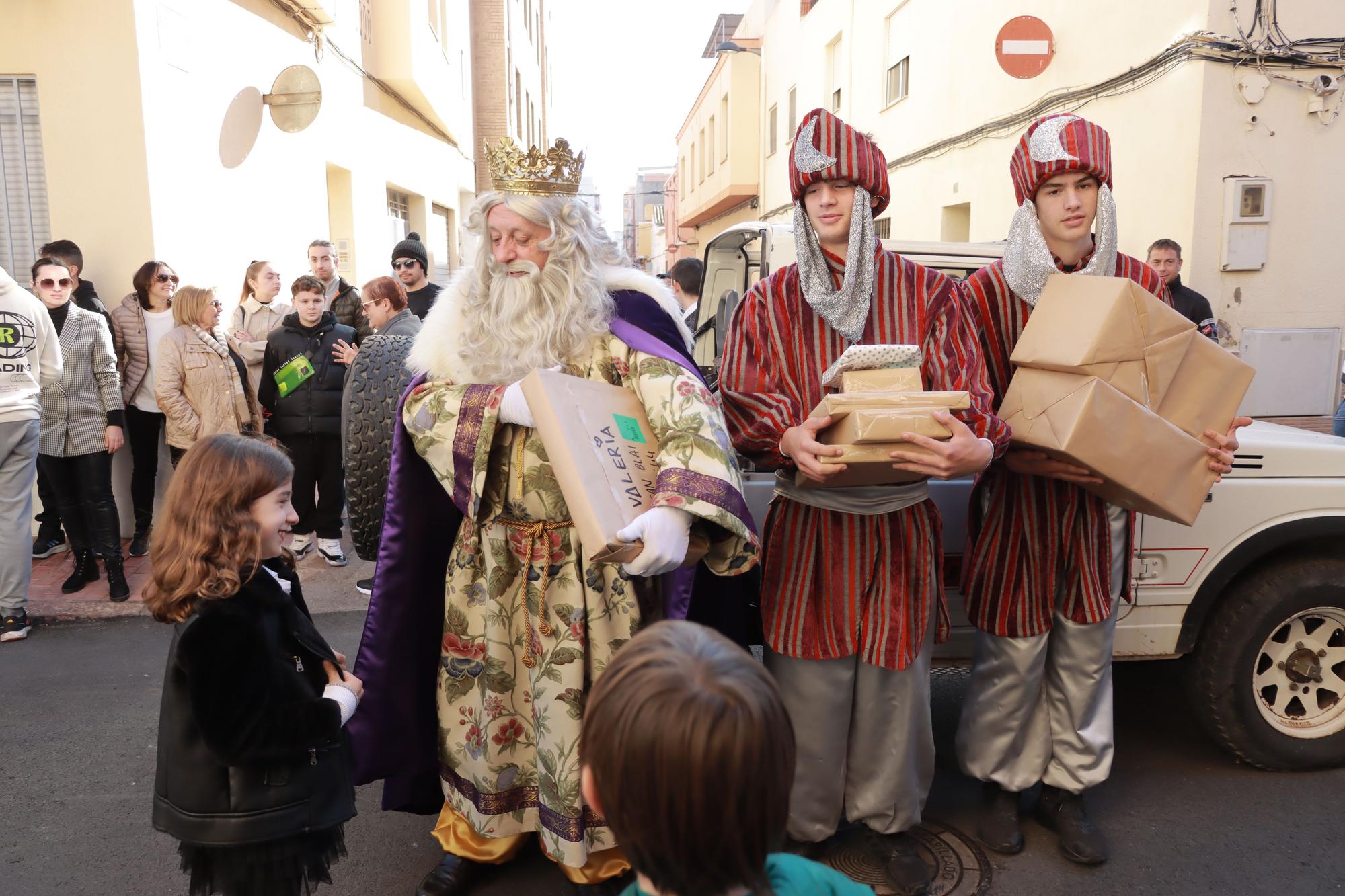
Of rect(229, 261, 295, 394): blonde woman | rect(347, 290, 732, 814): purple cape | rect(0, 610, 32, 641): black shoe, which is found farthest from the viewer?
rect(229, 261, 295, 394): blonde woman

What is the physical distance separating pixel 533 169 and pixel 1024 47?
22.9 ft

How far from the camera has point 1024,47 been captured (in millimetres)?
8078

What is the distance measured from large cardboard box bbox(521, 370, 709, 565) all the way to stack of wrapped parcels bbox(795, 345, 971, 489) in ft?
1.35

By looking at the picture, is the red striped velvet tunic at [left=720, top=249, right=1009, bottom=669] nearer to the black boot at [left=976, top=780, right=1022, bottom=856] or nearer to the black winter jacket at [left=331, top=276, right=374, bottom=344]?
the black boot at [left=976, top=780, right=1022, bottom=856]

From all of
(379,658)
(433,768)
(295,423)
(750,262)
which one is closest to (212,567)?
(379,658)

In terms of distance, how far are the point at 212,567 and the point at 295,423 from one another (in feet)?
14.1

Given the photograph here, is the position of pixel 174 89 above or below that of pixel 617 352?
above

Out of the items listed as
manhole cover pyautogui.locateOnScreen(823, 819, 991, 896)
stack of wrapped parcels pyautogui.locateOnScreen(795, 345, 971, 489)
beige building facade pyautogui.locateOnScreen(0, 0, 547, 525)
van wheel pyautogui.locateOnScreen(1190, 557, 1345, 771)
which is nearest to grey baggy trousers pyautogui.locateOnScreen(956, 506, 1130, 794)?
manhole cover pyautogui.locateOnScreen(823, 819, 991, 896)

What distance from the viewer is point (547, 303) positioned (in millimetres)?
2475

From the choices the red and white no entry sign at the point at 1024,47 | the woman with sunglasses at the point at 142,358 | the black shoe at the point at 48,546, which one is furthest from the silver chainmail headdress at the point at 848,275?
the red and white no entry sign at the point at 1024,47

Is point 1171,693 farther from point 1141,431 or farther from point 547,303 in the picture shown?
point 547,303

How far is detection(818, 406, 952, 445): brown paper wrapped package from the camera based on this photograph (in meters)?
2.09

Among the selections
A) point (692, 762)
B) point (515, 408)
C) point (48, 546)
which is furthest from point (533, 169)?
point (48, 546)

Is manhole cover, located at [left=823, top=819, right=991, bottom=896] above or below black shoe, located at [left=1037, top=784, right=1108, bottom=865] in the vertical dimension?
below
